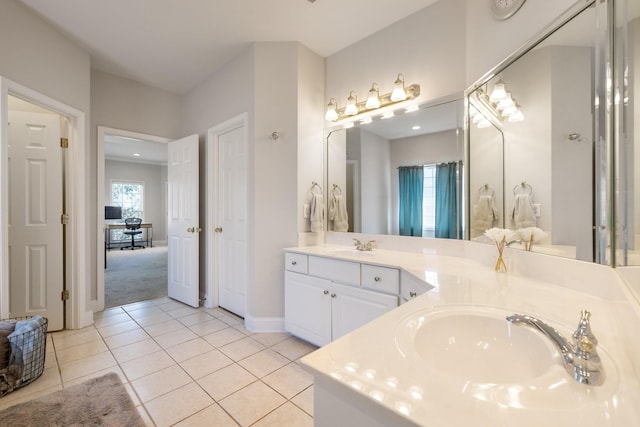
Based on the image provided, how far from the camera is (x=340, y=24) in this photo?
234cm

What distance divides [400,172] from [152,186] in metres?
8.50

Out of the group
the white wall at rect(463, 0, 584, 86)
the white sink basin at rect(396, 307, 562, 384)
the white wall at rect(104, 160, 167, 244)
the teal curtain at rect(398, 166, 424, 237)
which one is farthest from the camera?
the white wall at rect(104, 160, 167, 244)

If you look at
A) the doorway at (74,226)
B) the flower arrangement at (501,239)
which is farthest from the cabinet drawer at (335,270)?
the doorway at (74,226)


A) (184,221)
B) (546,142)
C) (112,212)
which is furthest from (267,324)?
(112,212)

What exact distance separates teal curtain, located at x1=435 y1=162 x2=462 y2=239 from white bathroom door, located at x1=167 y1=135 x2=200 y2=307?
2636mm

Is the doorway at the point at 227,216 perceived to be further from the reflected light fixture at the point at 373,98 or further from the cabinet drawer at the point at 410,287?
the cabinet drawer at the point at 410,287

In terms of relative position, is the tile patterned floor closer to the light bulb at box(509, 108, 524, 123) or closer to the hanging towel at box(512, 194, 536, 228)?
the hanging towel at box(512, 194, 536, 228)

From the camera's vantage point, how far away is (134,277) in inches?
181

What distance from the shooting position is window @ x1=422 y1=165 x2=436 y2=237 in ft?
6.93

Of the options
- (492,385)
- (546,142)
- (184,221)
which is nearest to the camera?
(492,385)

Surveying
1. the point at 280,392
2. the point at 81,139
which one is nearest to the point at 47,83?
the point at 81,139

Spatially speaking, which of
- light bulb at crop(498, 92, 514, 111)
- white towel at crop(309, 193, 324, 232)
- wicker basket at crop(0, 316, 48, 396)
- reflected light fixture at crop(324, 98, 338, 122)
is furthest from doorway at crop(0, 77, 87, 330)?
light bulb at crop(498, 92, 514, 111)

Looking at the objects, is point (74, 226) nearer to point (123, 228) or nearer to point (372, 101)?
point (372, 101)

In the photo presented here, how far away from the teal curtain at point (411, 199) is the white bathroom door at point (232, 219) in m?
1.58
